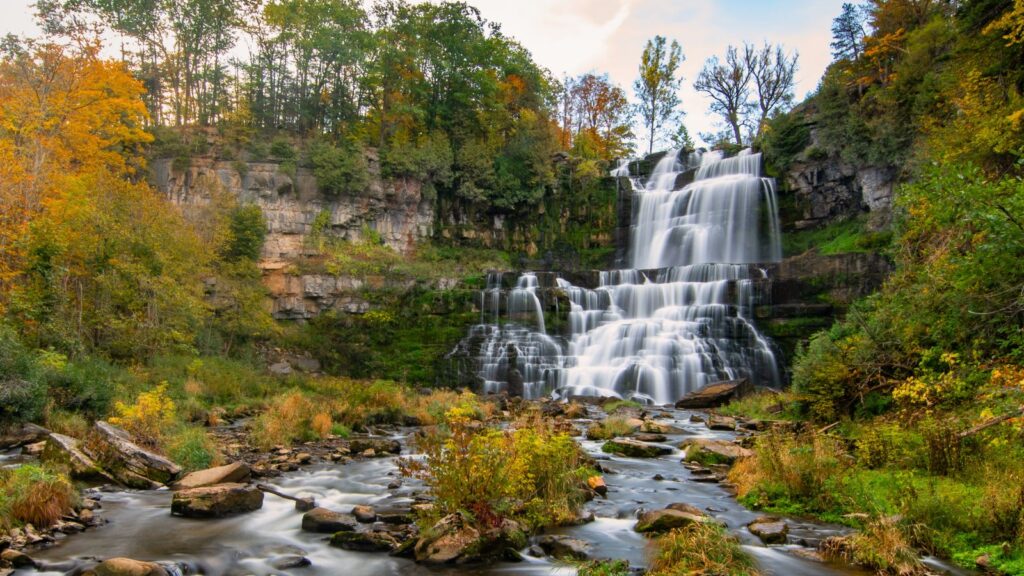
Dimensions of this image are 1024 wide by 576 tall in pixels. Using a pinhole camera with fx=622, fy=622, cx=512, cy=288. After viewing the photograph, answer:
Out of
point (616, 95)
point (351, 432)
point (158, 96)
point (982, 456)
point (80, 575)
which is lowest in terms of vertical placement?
point (351, 432)

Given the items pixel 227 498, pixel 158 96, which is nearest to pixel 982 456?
pixel 227 498

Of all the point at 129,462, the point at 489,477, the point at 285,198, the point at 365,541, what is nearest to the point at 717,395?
the point at 489,477

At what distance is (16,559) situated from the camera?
20.0 feet

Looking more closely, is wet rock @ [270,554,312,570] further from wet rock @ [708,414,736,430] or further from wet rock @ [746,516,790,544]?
wet rock @ [708,414,736,430]

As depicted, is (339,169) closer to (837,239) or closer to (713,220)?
(713,220)

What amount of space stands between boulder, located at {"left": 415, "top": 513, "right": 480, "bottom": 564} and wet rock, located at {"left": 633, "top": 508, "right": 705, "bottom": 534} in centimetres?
219

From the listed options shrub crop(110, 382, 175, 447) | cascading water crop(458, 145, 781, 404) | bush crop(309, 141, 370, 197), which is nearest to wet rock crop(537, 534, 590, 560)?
shrub crop(110, 382, 175, 447)

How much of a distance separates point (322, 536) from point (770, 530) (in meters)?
5.42

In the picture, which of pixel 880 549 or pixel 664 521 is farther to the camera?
pixel 664 521

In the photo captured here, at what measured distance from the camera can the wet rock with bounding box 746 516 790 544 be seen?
7.21m

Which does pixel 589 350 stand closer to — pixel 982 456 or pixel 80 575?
pixel 982 456

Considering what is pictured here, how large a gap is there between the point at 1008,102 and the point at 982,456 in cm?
1395

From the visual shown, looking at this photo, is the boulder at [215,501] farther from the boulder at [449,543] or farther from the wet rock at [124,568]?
the boulder at [449,543]

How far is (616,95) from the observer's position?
175ft
